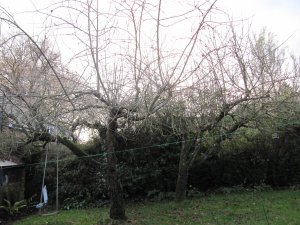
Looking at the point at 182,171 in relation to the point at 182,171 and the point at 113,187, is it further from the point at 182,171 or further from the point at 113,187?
the point at 113,187

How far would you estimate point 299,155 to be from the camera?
1164 centimetres

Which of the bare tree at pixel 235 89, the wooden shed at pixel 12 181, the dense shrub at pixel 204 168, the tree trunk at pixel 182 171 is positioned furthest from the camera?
the dense shrub at pixel 204 168

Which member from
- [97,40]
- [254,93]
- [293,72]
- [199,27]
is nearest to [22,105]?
[97,40]

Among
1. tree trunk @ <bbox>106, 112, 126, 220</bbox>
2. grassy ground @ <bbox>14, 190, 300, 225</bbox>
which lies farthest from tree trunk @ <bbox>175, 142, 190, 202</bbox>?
tree trunk @ <bbox>106, 112, 126, 220</bbox>

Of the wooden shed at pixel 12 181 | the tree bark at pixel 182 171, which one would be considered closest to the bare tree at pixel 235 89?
the tree bark at pixel 182 171

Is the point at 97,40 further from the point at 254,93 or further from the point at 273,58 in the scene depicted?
the point at 273,58

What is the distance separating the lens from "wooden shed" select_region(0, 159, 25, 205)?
1134 centimetres

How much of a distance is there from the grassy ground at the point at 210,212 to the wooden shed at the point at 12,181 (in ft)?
5.12

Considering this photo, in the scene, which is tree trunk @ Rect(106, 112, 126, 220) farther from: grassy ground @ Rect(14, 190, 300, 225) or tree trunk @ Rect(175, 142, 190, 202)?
tree trunk @ Rect(175, 142, 190, 202)

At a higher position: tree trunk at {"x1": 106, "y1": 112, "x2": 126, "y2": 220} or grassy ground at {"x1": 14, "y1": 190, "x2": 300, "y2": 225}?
tree trunk at {"x1": 106, "y1": 112, "x2": 126, "y2": 220}

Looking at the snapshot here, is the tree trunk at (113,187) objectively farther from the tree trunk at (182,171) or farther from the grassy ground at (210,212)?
the tree trunk at (182,171)

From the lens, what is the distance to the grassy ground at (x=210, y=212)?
793cm

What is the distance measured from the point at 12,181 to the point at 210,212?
23.1 feet

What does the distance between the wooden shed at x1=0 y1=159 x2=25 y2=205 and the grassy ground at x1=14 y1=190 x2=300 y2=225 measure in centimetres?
156
